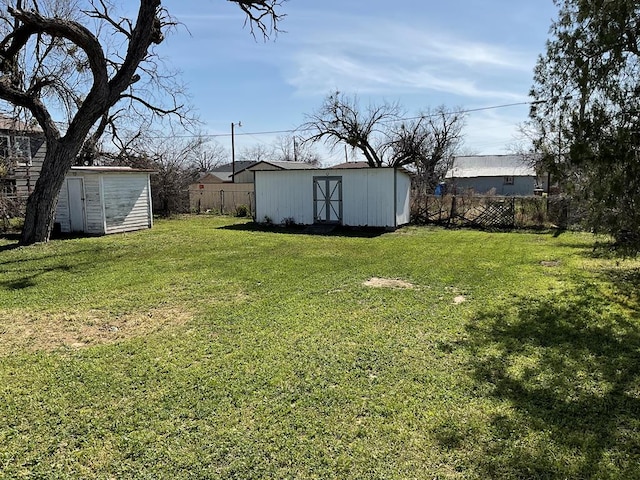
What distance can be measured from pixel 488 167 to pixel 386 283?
36.6 metres

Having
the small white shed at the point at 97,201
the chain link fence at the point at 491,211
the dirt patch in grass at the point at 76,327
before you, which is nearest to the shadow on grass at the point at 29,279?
the dirt patch in grass at the point at 76,327

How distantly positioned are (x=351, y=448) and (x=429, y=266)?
240 inches

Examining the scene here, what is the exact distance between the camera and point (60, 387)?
351cm

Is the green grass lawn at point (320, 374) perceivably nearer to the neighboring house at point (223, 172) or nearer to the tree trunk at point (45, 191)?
the tree trunk at point (45, 191)

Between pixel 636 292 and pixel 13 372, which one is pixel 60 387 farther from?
pixel 636 292

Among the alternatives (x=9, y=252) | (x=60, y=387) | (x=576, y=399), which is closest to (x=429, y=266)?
(x=576, y=399)

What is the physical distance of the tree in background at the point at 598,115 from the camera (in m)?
4.19

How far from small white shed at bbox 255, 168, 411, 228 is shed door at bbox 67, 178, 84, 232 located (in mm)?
5927

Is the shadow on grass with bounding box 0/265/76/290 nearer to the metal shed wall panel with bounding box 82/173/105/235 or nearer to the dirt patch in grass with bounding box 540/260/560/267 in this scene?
the metal shed wall panel with bounding box 82/173/105/235

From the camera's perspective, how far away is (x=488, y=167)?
4003 centimetres

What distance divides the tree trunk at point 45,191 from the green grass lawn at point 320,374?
4008 millimetres

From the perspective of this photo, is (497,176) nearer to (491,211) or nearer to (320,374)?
(491,211)

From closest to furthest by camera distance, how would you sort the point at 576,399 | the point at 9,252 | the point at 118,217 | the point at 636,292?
the point at 576,399 < the point at 636,292 < the point at 9,252 < the point at 118,217

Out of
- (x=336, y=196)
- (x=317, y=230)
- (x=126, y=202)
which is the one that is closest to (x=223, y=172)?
(x=126, y=202)
